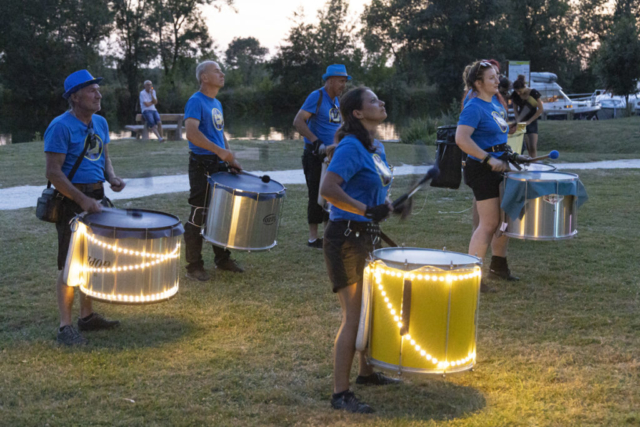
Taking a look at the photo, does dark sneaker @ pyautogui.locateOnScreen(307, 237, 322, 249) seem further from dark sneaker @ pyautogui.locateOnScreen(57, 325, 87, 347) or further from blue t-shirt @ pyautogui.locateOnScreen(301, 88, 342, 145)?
dark sneaker @ pyautogui.locateOnScreen(57, 325, 87, 347)

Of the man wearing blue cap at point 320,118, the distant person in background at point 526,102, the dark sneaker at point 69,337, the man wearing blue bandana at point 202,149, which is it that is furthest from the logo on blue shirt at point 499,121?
the distant person in background at point 526,102

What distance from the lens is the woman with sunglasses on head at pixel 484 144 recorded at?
5602 millimetres

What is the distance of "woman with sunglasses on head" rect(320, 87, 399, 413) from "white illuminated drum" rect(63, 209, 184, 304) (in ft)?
4.16

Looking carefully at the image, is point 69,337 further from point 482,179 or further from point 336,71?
point 336,71

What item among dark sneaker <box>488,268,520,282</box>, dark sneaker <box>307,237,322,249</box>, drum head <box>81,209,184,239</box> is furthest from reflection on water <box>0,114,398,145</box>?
drum head <box>81,209,184,239</box>

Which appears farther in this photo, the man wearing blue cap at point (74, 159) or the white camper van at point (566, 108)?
the white camper van at point (566, 108)

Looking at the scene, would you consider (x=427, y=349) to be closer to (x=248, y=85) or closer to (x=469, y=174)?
(x=469, y=174)

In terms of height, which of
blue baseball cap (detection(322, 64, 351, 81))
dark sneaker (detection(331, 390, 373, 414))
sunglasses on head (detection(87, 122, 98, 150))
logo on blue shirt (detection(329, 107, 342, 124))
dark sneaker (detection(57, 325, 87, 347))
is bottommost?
dark sneaker (detection(57, 325, 87, 347))

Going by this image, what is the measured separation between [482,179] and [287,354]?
241 centimetres

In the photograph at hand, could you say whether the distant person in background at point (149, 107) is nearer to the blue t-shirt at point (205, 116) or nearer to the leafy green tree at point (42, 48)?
the blue t-shirt at point (205, 116)

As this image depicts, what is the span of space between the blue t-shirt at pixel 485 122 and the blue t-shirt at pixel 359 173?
214 centimetres

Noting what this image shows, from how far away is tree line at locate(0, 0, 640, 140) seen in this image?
151 ft

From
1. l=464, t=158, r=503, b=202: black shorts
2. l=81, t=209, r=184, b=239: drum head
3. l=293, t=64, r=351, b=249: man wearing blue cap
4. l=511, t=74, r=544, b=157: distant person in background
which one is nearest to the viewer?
l=81, t=209, r=184, b=239: drum head

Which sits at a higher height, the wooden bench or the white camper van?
the white camper van
